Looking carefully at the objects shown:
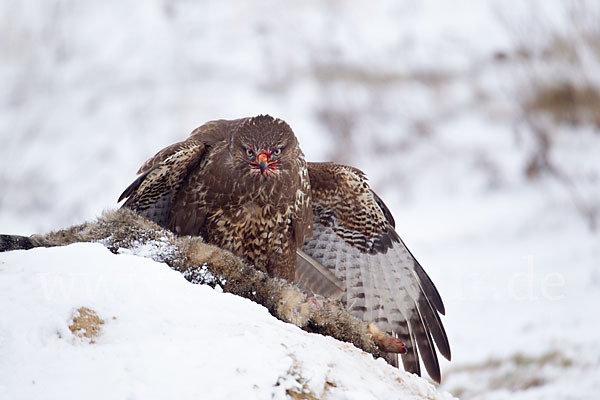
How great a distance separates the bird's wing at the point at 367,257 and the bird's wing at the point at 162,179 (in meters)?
0.90

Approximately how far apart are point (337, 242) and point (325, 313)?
1.71 metres

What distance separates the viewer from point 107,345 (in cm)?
193

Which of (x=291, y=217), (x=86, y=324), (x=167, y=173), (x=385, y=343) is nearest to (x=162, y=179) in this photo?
(x=167, y=173)

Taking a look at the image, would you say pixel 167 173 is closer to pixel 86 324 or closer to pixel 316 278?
pixel 316 278

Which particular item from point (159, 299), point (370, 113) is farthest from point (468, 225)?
point (159, 299)

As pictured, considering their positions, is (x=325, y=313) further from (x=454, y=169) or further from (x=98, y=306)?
(x=454, y=169)

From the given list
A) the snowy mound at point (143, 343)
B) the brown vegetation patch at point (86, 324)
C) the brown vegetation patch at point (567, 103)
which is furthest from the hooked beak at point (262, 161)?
the brown vegetation patch at point (567, 103)

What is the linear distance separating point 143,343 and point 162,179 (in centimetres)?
204

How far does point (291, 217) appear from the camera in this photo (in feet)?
13.2

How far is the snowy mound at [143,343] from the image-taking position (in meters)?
1.80

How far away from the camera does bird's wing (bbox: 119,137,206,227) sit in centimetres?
370

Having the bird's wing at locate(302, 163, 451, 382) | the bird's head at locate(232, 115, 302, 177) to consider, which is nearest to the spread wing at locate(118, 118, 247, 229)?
the bird's head at locate(232, 115, 302, 177)

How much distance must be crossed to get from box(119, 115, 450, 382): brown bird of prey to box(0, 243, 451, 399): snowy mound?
151cm

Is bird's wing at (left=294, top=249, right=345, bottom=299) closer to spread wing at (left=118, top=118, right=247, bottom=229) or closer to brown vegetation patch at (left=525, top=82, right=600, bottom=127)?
spread wing at (left=118, top=118, right=247, bottom=229)
